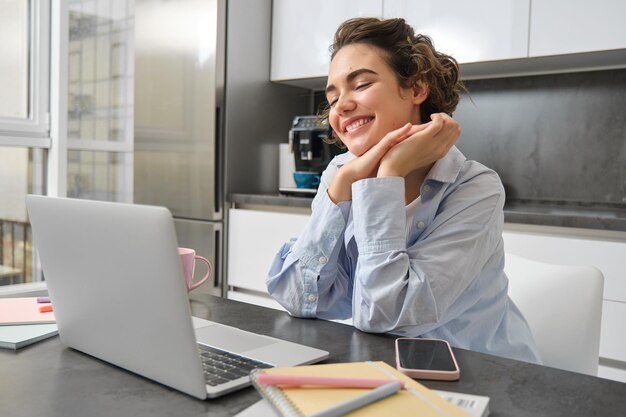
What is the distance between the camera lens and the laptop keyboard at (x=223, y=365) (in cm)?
67

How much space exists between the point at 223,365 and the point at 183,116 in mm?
2467

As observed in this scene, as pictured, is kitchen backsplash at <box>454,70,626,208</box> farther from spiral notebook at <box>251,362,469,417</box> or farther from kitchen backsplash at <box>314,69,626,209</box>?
spiral notebook at <box>251,362,469,417</box>

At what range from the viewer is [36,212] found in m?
0.75

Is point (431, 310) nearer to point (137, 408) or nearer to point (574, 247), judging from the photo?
point (137, 408)

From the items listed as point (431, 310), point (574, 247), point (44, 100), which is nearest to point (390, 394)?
point (431, 310)

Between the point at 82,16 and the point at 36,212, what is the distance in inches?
109

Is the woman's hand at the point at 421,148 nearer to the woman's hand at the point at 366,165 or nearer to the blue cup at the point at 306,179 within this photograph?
the woman's hand at the point at 366,165

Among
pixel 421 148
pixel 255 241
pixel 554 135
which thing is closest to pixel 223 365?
pixel 421 148

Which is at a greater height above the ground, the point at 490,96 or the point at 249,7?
the point at 249,7

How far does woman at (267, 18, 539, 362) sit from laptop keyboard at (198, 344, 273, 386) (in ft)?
0.82

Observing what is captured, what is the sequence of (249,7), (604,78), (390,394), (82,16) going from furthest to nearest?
1. (82,16)
2. (249,7)
3. (604,78)
4. (390,394)

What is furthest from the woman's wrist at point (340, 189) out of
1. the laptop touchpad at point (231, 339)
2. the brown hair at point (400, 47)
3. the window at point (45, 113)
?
the window at point (45, 113)

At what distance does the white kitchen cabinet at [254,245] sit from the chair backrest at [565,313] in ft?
5.05

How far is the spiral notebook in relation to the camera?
1.80 feet
